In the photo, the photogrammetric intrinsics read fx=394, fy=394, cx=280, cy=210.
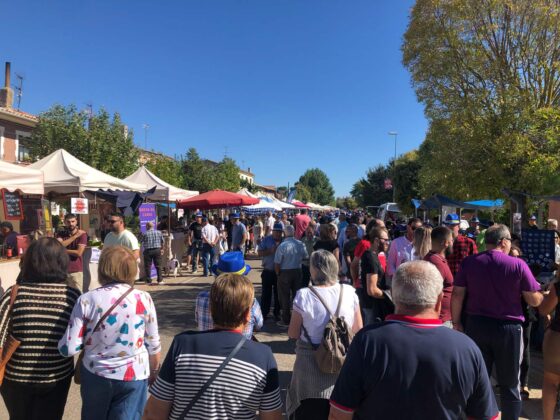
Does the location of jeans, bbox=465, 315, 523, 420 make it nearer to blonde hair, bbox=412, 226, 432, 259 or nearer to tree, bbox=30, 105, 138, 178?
blonde hair, bbox=412, 226, 432, 259

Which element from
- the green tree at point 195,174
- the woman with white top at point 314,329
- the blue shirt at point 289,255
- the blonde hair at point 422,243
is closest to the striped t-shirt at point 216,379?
the woman with white top at point 314,329

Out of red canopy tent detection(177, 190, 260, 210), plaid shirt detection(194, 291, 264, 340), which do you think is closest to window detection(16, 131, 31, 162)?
red canopy tent detection(177, 190, 260, 210)

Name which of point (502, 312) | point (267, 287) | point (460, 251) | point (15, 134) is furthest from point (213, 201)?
point (15, 134)

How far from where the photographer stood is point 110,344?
2.39 m

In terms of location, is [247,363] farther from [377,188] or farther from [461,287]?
[377,188]

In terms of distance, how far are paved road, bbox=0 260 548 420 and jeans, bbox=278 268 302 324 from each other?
1.53ft

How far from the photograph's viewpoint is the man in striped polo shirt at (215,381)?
5.75 ft

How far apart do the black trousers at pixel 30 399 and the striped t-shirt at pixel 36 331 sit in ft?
0.15

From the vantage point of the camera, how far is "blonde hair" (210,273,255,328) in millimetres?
1893

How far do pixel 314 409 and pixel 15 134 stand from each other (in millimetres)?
27256

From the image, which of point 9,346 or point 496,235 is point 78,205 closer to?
point 9,346

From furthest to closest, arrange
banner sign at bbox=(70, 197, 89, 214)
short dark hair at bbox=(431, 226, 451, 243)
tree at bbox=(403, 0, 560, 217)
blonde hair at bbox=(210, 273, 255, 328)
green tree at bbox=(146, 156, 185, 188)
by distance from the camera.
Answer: green tree at bbox=(146, 156, 185, 188) → tree at bbox=(403, 0, 560, 217) → banner sign at bbox=(70, 197, 89, 214) → short dark hair at bbox=(431, 226, 451, 243) → blonde hair at bbox=(210, 273, 255, 328)

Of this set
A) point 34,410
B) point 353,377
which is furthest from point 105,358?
point 353,377

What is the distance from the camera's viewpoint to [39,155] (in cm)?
2192
